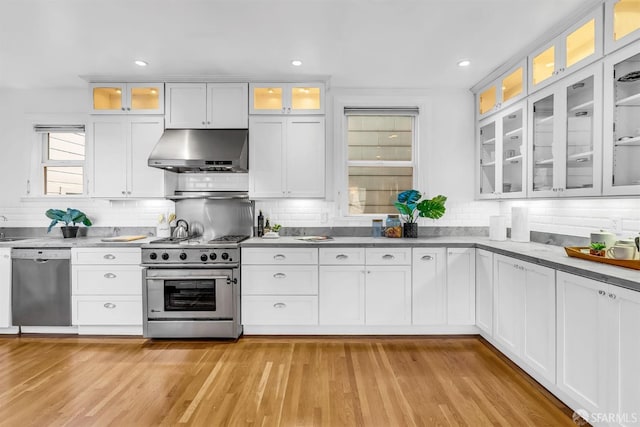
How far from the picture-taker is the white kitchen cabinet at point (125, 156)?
152 inches

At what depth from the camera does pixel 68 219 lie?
13.0 ft

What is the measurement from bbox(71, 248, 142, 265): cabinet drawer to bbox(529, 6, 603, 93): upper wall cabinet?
13.2ft

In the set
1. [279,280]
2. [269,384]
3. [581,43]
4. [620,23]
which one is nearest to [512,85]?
[581,43]

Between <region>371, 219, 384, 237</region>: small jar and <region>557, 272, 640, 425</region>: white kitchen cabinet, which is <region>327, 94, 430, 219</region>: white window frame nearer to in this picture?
<region>371, 219, 384, 237</region>: small jar

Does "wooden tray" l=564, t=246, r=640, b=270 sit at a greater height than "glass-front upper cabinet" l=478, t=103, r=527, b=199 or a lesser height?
lesser

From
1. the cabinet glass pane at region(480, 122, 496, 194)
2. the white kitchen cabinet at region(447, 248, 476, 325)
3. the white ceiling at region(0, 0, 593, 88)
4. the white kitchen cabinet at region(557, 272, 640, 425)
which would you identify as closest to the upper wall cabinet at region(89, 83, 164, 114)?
the white ceiling at region(0, 0, 593, 88)

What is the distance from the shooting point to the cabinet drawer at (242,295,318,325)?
139 inches

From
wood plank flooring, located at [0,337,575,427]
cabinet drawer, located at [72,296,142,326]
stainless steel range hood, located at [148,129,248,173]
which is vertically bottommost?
wood plank flooring, located at [0,337,575,427]

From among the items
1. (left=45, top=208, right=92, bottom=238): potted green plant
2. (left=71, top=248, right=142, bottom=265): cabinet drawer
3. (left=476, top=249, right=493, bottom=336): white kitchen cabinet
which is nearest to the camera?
(left=476, top=249, right=493, bottom=336): white kitchen cabinet

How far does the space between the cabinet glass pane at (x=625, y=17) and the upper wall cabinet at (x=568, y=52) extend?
0.11m

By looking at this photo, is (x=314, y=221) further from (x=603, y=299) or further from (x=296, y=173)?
(x=603, y=299)

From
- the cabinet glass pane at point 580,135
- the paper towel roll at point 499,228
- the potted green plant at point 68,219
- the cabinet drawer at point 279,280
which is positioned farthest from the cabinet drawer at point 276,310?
the cabinet glass pane at point 580,135

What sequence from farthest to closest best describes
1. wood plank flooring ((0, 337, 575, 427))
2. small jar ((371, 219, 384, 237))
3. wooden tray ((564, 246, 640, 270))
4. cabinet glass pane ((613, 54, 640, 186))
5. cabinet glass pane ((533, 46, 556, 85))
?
small jar ((371, 219, 384, 237)) → cabinet glass pane ((533, 46, 556, 85)) → wood plank flooring ((0, 337, 575, 427)) → cabinet glass pane ((613, 54, 640, 186)) → wooden tray ((564, 246, 640, 270))

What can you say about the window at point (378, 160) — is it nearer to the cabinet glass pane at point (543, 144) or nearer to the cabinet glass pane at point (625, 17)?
the cabinet glass pane at point (543, 144)
